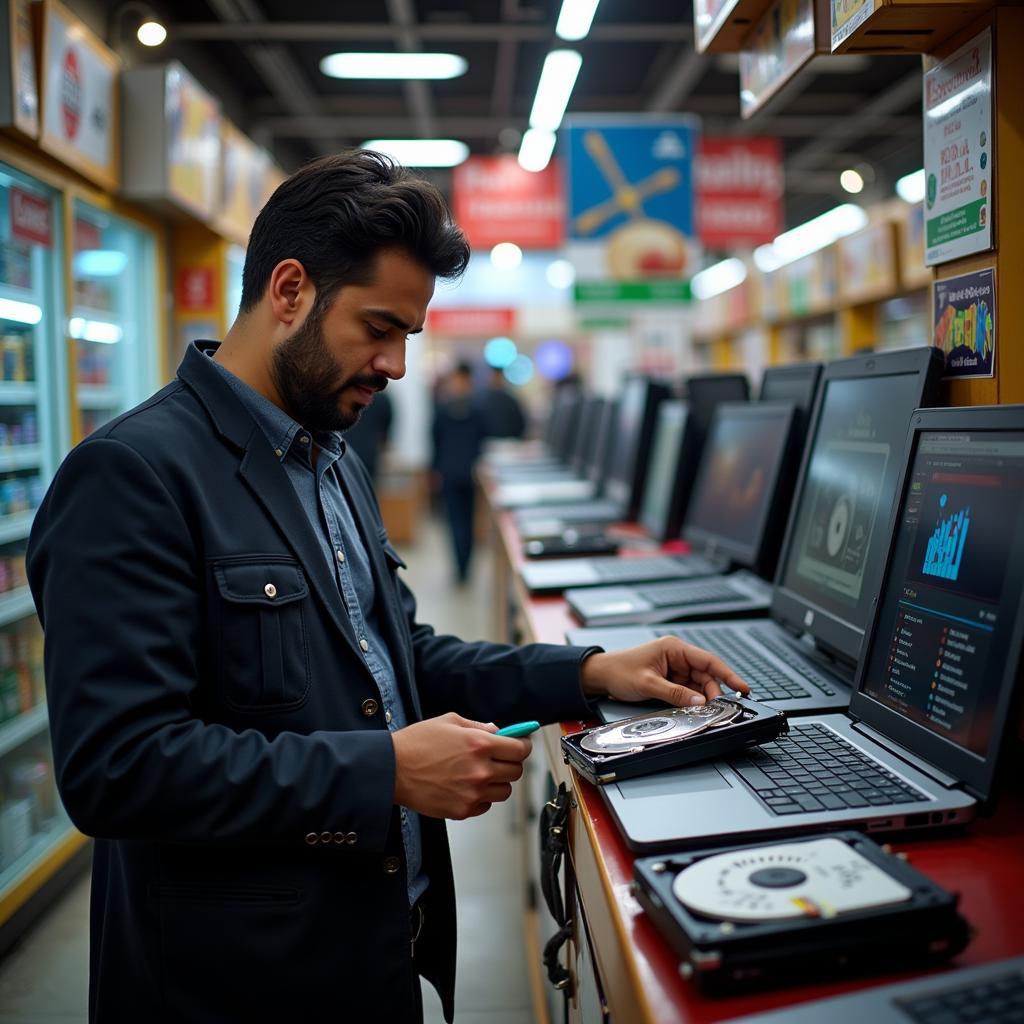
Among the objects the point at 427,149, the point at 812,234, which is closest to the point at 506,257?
the point at 812,234

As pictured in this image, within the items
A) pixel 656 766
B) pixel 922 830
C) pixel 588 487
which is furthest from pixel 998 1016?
pixel 588 487

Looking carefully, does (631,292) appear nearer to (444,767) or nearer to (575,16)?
(575,16)

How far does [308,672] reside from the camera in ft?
4.17

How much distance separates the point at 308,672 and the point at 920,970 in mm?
756

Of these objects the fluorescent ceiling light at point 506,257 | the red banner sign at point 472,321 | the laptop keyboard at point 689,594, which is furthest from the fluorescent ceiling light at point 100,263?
the fluorescent ceiling light at point 506,257

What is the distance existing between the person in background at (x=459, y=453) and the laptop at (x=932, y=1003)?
773cm

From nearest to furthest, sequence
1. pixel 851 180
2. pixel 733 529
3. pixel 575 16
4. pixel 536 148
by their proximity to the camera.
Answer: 1. pixel 733 529
2. pixel 575 16
3. pixel 536 148
4. pixel 851 180

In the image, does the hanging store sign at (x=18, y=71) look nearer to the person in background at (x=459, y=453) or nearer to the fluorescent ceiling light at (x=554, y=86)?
the fluorescent ceiling light at (x=554, y=86)

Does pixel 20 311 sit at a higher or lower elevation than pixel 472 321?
lower

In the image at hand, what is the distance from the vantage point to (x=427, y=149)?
10250 millimetres

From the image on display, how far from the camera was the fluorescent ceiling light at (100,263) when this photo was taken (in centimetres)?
385

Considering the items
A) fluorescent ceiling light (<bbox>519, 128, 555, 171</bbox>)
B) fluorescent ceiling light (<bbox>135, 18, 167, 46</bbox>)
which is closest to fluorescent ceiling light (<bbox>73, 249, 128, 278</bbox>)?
fluorescent ceiling light (<bbox>135, 18, 167, 46</bbox>)

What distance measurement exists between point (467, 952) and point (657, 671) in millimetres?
1749

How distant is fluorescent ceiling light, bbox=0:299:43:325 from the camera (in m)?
3.13
